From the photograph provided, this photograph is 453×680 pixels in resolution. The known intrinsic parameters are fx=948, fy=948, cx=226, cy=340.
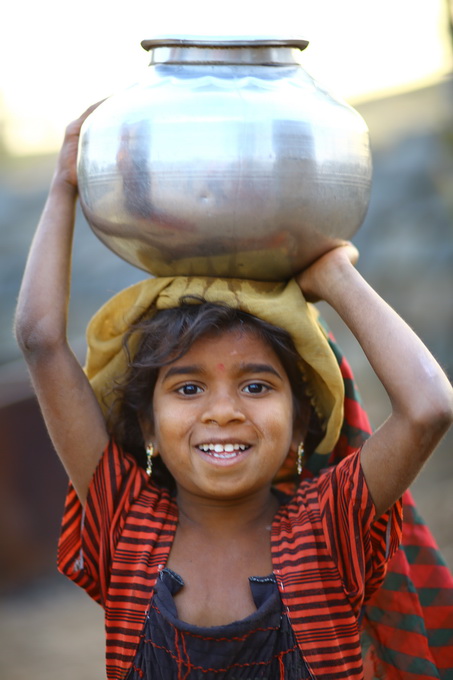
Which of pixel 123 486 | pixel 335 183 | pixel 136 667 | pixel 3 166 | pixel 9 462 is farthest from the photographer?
pixel 3 166

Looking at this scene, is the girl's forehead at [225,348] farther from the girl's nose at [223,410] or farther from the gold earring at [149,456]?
the gold earring at [149,456]

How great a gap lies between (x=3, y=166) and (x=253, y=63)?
10.3m

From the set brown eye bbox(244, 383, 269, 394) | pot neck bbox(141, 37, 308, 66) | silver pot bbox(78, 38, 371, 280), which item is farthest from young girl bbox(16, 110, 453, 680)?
pot neck bbox(141, 37, 308, 66)

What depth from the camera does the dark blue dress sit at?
2.17 meters

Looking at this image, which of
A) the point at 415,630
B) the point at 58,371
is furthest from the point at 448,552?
the point at 58,371

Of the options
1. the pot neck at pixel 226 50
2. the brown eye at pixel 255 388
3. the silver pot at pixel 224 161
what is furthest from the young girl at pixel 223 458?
the pot neck at pixel 226 50

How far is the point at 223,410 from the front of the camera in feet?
7.39

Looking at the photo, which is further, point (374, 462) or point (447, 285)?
point (447, 285)

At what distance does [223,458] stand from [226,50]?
3.09 ft

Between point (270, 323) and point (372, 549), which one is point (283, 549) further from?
point (270, 323)

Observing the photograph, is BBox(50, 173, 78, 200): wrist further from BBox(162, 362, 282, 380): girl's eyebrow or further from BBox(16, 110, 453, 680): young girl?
BBox(162, 362, 282, 380): girl's eyebrow

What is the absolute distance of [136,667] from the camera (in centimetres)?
226

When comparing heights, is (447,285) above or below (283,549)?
below

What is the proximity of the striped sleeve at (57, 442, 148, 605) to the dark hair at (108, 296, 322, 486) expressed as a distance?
13 centimetres
